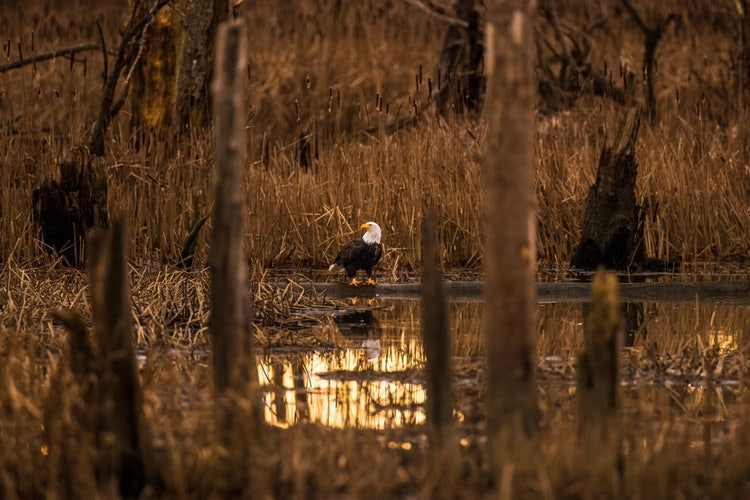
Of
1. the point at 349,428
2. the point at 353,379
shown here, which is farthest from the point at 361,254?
the point at 349,428

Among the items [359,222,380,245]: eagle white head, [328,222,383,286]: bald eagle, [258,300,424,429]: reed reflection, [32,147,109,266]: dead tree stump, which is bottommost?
[258,300,424,429]: reed reflection

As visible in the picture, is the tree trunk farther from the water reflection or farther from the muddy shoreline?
the water reflection

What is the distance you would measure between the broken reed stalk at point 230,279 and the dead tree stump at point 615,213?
268 inches

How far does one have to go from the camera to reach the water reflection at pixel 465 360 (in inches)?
196

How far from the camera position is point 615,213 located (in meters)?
10.4

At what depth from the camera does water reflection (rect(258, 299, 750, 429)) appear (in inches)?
196

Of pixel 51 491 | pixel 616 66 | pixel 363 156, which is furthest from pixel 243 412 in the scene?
pixel 616 66

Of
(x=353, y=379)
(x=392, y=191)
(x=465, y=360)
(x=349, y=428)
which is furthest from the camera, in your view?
(x=392, y=191)

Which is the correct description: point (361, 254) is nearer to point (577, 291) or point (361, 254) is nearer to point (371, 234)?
point (371, 234)

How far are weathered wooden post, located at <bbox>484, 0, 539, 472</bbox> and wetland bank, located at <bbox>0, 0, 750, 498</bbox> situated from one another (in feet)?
0.66

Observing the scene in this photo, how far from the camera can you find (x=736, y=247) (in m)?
11.2

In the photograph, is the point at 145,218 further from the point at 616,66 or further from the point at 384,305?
the point at 616,66

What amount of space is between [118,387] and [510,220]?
115 centimetres

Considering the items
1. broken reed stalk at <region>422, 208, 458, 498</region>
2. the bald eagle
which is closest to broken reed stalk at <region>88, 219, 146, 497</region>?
broken reed stalk at <region>422, 208, 458, 498</region>
